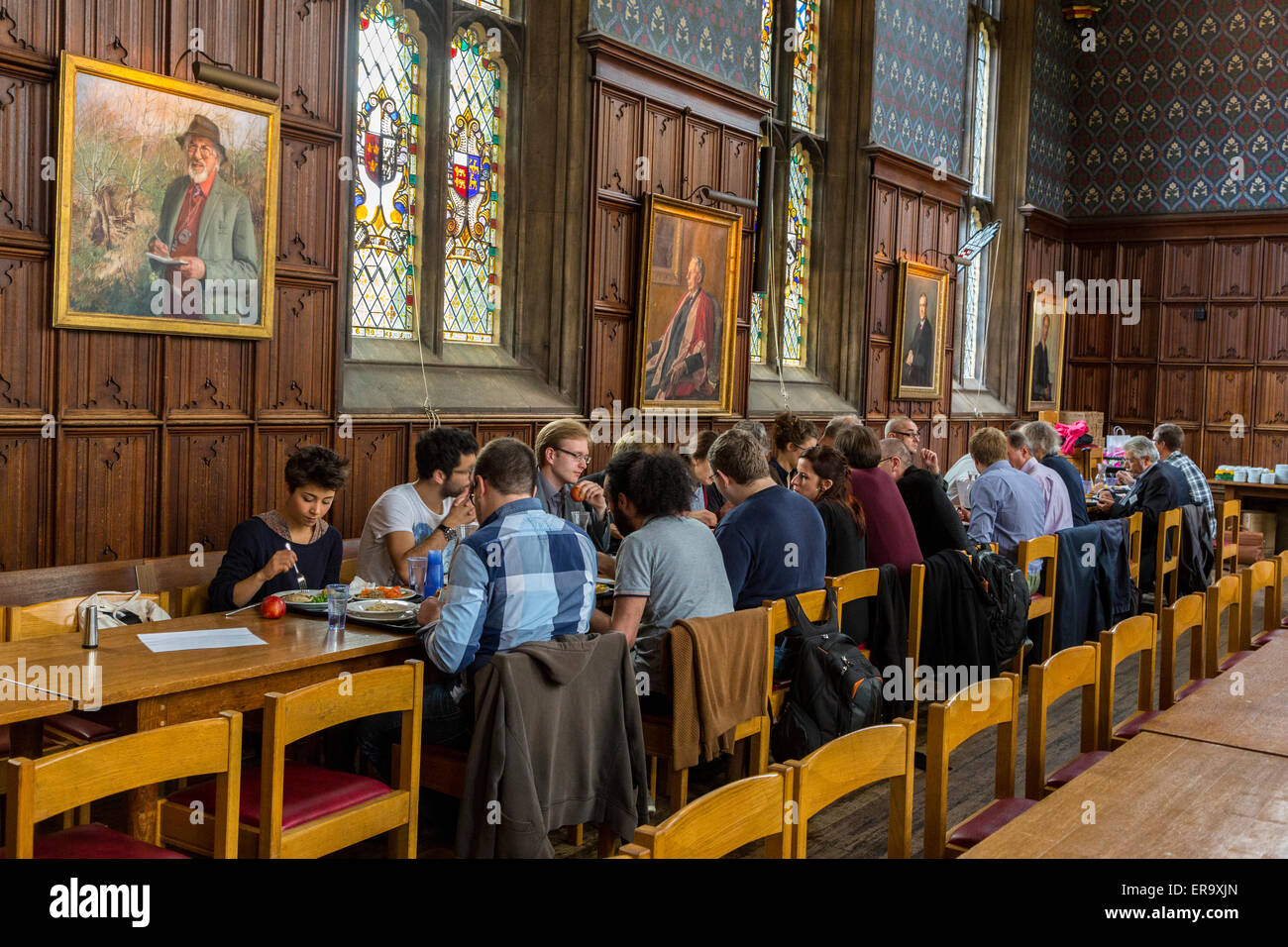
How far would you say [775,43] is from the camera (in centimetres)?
1013

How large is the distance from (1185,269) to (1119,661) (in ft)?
Answer: 39.5

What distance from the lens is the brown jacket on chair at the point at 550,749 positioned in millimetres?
3018

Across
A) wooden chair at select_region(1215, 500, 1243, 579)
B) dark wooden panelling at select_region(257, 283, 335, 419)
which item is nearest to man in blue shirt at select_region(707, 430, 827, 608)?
dark wooden panelling at select_region(257, 283, 335, 419)

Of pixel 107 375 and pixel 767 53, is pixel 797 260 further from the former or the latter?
pixel 107 375

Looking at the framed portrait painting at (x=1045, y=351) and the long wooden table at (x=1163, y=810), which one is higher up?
the framed portrait painting at (x=1045, y=351)

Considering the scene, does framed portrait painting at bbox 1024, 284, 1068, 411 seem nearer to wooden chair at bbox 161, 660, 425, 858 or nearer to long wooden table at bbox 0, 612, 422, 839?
long wooden table at bbox 0, 612, 422, 839

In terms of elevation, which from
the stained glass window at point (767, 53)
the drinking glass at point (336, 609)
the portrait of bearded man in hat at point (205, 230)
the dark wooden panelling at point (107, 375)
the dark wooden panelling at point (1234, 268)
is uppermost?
the stained glass window at point (767, 53)

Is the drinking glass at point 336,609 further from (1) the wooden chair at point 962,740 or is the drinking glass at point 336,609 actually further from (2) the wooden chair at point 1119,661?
(2) the wooden chair at point 1119,661

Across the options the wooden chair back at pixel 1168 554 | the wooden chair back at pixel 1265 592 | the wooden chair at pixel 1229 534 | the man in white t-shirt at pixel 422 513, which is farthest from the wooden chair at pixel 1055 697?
the wooden chair at pixel 1229 534

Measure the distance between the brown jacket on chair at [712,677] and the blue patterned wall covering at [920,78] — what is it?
25.7 feet

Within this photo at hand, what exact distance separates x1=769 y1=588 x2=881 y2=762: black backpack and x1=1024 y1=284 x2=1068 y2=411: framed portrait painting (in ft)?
35.8

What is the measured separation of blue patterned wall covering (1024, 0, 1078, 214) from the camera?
543 inches
